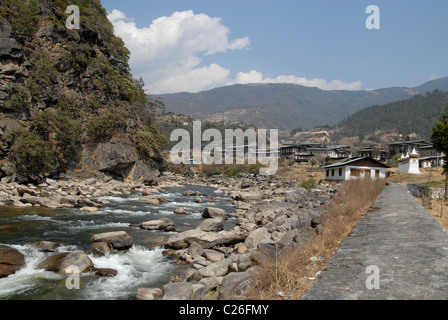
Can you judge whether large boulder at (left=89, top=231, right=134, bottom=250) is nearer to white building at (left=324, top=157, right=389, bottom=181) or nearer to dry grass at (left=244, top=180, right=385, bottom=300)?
dry grass at (left=244, top=180, right=385, bottom=300)

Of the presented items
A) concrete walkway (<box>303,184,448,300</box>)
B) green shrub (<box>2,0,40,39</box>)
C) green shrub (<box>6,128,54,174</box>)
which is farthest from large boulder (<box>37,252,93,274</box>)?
green shrub (<box>2,0,40,39</box>)

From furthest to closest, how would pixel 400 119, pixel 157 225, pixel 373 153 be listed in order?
pixel 400 119, pixel 373 153, pixel 157 225

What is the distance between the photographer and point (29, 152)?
24469mm

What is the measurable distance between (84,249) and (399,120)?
563 ft

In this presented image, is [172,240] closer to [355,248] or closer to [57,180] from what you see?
[355,248]

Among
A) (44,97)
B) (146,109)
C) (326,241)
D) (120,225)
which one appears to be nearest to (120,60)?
(146,109)

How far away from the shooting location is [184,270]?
987cm

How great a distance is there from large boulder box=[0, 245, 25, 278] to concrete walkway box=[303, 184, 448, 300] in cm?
899

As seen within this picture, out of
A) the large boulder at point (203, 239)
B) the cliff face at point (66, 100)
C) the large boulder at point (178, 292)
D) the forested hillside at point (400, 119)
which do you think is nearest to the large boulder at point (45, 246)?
the large boulder at point (203, 239)

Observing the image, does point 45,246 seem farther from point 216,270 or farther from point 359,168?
point 359,168

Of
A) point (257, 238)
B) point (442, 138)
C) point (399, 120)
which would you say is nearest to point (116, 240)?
point (257, 238)

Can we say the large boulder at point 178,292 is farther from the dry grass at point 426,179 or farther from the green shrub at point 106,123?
the green shrub at point 106,123

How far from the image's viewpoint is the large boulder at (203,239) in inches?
488
